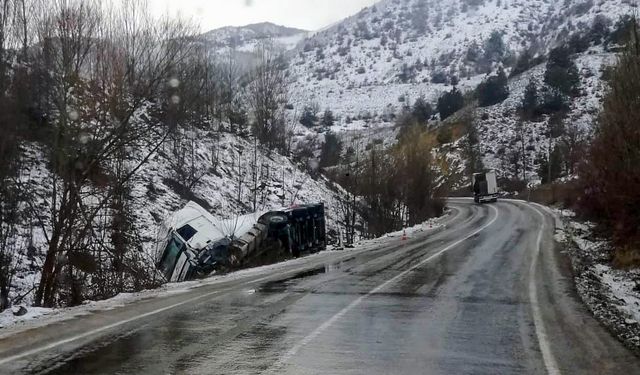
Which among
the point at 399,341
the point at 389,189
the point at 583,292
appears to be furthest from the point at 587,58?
the point at 399,341

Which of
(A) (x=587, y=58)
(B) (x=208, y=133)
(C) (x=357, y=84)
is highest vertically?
(C) (x=357, y=84)

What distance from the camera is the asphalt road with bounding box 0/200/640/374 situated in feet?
22.2

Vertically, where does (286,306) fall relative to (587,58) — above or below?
below

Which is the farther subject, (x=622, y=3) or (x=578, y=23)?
(x=578, y=23)

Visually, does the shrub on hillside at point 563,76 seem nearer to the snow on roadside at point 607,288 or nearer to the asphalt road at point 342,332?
the snow on roadside at point 607,288

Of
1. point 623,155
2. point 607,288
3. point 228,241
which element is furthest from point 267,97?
point 607,288

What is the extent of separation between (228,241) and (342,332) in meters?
12.4

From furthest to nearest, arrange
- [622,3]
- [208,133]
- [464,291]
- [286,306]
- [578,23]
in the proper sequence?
[578,23]
[622,3]
[208,133]
[464,291]
[286,306]

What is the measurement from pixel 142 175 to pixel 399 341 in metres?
30.5

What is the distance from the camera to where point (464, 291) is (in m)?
12.9

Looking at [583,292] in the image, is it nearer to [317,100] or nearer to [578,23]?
[317,100]

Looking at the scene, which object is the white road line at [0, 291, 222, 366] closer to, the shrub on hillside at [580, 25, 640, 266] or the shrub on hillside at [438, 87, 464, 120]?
the shrub on hillside at [580, 25, 640, 266]

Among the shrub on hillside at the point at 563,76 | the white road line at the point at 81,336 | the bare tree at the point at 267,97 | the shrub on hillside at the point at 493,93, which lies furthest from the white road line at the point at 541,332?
the shrub on hillside at the point at 493,93

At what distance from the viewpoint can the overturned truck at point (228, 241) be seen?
20016mm
